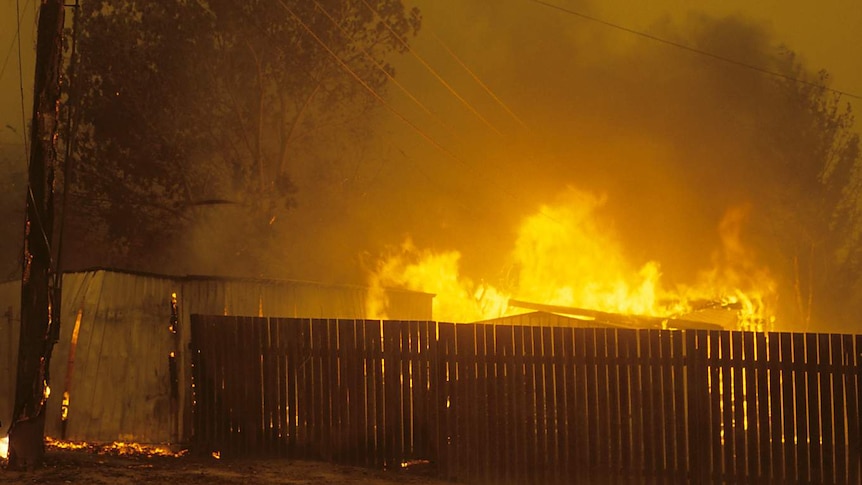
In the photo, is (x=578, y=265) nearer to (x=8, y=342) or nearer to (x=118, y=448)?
(x=8, y=342)

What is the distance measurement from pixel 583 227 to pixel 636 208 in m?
5.60

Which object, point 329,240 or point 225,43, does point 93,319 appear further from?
point 329,240

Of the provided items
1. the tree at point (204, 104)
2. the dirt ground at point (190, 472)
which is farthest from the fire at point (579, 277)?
the dirt ground at point (190, 472)

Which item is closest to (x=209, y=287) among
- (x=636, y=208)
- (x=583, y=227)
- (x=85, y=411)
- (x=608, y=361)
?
A: (x=85, y=411)

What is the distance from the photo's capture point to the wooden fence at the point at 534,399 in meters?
7.92

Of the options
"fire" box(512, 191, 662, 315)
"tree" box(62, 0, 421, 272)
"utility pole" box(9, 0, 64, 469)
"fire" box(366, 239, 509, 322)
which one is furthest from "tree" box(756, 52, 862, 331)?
"utility pole" box(9, 0, 64, 469)

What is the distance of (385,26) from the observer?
3047 cm

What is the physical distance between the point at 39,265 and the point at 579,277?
75.1 ft

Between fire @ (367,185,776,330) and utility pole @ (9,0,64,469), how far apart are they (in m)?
10.5

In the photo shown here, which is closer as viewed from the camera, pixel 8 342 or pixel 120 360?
pixel 120 360

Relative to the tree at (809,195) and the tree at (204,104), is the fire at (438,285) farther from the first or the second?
the tree at (809,195)

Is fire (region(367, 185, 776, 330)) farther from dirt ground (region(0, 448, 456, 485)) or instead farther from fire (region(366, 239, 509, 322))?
dirt ground (region(0, 448, 456, 485))

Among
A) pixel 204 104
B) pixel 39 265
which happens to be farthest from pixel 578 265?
pixel 39 265

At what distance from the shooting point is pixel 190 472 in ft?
29.7
